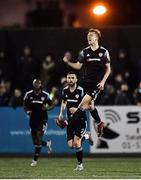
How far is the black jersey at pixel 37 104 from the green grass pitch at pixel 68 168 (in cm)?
114

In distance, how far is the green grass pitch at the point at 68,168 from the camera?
53.3ft

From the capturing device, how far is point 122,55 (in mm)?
26656

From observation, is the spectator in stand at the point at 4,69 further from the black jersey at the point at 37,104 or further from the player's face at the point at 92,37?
the player's face at the point at 92,37

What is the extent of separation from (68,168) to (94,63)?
2.99 meters

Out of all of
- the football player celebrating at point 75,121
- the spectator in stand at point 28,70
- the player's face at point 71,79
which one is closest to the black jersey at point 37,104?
the football player celebrating at point 75,121

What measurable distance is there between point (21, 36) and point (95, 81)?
1245 centimetres

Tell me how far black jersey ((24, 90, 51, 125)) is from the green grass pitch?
1.14 m

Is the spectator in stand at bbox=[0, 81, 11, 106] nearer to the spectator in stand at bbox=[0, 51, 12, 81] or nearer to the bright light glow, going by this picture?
the spectator in stand at bbox=[0, 51, 12, 81]

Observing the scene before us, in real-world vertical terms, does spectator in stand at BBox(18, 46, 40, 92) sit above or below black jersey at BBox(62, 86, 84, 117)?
above

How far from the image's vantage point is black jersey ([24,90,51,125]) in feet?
66.6

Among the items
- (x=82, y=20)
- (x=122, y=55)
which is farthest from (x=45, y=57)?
(x=82, y=20)

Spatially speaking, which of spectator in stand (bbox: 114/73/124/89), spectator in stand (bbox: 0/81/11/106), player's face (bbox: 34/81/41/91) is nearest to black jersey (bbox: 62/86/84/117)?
player's face (bbox: 34/81/41/91)

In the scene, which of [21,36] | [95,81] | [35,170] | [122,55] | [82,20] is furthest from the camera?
[82,20]

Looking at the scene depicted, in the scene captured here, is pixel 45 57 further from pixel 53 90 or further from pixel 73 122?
pixel 73 122
